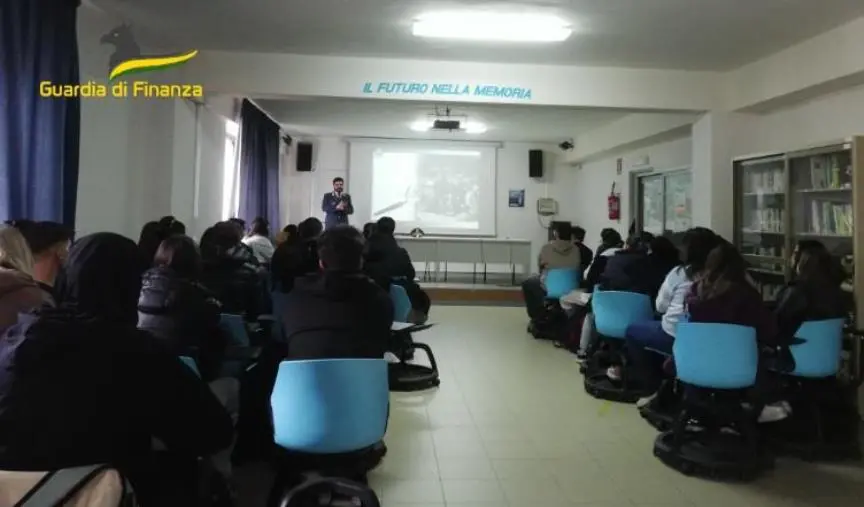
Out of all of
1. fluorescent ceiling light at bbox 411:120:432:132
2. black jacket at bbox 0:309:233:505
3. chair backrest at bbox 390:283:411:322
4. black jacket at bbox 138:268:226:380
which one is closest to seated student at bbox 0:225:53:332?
black jacket at bbox 138:268:226:380

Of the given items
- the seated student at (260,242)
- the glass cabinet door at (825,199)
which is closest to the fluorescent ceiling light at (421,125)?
the seated student at (260,242)

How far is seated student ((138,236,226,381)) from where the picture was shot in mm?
2734

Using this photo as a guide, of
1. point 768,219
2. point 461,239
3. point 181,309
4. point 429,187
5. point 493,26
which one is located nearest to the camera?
point 181,309

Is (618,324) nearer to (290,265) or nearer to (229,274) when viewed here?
(290,265)

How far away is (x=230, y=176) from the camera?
834 cm

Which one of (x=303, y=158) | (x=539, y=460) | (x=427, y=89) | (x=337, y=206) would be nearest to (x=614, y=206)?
(x=337, y=206)

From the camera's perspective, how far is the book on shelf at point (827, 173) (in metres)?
4.83

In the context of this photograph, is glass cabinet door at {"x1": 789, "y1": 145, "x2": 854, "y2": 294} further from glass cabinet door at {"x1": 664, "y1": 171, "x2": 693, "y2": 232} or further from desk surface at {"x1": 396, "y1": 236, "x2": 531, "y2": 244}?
desk surface at {"x1": 396, "y1": 236, "x2": 531, "y2": 244}

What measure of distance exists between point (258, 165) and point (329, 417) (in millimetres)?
7041

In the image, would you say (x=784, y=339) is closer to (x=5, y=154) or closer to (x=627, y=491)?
(x=627, y=491)

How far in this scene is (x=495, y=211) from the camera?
41.8ft

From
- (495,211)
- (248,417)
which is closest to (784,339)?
(248,417)

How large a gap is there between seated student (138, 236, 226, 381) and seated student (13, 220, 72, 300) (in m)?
0.46

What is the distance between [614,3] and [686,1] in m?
0.48
